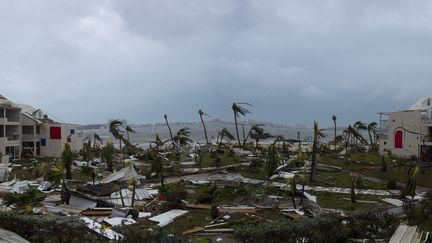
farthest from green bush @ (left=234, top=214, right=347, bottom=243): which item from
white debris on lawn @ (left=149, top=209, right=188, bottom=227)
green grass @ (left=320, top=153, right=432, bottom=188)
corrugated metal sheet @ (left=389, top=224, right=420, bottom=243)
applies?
green grass @ (left=320, top=153, right=432, bottom=188)

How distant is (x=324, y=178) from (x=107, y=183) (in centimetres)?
1359

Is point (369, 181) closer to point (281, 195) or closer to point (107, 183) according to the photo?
point (281, 195)

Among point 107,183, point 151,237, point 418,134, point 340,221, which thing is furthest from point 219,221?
point 418,134

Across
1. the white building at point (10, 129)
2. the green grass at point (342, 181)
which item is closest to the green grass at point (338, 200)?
the green grass at point (342, 181)

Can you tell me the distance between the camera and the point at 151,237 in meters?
9.33

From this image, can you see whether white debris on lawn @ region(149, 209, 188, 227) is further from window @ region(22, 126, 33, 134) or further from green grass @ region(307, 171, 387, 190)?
window @ region(22, 126, 33, 134)

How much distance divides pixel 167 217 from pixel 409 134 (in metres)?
33.0

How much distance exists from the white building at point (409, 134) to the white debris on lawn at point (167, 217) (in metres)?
29.9

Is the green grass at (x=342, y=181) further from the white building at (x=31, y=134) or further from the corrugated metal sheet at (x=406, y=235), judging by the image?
the white building at (x=31, y=134)

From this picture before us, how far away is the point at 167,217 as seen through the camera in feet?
55.6

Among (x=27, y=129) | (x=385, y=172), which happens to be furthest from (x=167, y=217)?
(x=27, y=129)

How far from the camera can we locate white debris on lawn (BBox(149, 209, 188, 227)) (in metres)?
16.3

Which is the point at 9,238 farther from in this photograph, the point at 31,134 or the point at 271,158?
the point at 31,134

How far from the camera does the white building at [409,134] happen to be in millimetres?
41000
